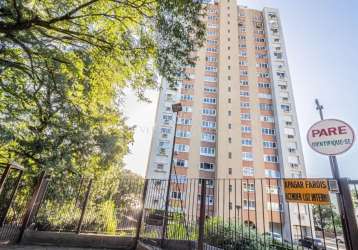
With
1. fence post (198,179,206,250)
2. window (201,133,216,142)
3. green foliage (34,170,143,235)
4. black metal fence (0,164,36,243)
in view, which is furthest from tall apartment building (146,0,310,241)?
black metal fence (0,164,36,243)

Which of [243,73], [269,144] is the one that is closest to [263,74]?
[243,73]

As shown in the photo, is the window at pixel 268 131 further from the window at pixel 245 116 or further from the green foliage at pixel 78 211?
the green foliage at pixel 78 211

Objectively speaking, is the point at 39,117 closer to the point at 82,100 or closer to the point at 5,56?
the point at 82,100

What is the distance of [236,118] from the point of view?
36.9 metres

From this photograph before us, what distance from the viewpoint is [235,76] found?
40875mm

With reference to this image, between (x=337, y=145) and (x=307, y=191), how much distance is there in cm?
91

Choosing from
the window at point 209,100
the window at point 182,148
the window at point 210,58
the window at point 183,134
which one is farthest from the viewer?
the window at point 210,58

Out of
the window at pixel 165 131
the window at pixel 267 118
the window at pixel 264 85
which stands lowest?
the window at pixel 165 131

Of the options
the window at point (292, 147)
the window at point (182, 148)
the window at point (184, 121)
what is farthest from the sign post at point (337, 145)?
the window at point (292, 147)

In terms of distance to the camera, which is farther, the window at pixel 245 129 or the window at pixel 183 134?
the window at pixel 245 129

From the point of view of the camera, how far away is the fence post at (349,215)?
2.73 m

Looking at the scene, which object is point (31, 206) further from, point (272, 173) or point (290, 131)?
point (290, 131)

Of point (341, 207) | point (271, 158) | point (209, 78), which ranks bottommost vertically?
point (341, 207)

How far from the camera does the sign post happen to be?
2822mm
